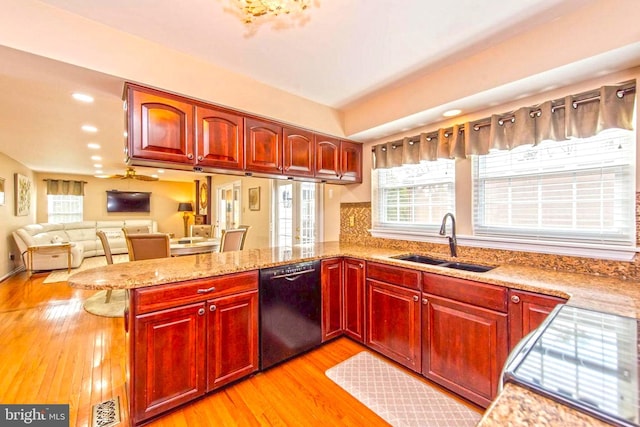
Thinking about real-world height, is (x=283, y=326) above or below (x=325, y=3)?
below

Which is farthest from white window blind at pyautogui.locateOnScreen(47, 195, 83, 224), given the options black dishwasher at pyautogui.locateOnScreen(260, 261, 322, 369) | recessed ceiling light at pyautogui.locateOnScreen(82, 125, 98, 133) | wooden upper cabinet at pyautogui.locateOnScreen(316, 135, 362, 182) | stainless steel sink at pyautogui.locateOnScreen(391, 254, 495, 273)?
stainless steel sink at pyautogui.locateOnScreen(391, 254, 495, 273)

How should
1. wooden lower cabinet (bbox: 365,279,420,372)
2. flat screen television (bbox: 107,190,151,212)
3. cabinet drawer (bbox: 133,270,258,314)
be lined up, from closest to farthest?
cabinet drawer (bbox: 133,270,258,314)
wooden lower cabinet (bbox: 365,279,420,372)
flat screen television (bbox: 107,190,151,212)

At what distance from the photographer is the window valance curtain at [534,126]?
64.9 inches

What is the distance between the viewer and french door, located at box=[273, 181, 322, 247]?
13.0 feet

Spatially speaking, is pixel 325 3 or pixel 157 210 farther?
pixel 157 210

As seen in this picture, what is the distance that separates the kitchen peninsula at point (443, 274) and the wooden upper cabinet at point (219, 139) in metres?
0.81

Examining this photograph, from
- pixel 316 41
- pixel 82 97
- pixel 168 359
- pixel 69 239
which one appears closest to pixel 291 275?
pixel 168 359

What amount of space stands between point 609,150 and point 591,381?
1.81 m

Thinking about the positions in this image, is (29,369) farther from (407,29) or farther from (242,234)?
(407,29)

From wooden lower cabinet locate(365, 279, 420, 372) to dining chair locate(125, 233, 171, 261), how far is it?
238 cm

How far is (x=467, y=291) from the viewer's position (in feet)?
6.00

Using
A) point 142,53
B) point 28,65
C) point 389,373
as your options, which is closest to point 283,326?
point 389,373

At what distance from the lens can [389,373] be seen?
216cm

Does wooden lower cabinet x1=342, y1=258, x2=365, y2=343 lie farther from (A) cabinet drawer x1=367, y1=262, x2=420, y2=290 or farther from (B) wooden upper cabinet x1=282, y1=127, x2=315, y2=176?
(B) wooden upper cabinet x1=282, y1=127, x2=315, y2=176
